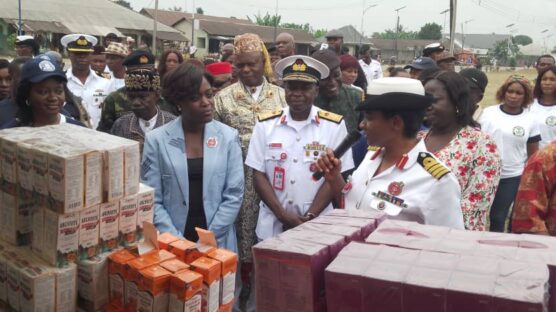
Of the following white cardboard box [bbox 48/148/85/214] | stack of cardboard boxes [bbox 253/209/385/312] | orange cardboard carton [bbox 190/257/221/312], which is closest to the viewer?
stack of cardboard boxes [bbox 253/209/385/312]

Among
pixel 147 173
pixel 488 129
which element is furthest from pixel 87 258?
pixel 488 129

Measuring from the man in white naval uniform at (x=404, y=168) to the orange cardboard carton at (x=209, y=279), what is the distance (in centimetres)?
82

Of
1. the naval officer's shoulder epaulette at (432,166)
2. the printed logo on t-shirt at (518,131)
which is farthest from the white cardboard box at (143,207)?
the printed logo on t-shirt at (518,131)

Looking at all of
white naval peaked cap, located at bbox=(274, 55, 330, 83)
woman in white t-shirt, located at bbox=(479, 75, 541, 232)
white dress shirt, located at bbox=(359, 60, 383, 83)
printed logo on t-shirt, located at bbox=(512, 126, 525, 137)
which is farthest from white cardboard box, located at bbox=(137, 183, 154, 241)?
white dress shirt, located at bbox=(359, 60, 383, 83)

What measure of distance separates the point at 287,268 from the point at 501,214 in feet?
15.0

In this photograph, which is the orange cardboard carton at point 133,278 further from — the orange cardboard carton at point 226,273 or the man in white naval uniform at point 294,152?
the man in white naval uniform at point 294,152

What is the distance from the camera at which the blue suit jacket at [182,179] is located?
3.29 meters

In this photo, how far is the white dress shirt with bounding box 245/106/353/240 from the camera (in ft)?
12.2

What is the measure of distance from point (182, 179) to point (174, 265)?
48.0 inches

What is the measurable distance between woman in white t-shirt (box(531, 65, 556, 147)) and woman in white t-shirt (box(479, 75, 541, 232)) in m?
0.39

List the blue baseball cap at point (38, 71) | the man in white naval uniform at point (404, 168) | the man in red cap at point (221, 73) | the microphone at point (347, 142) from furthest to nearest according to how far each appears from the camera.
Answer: the man in red cap at point (221, 73) < the blue baseball cap at point (38, 71) < the microphone at point (347, 142) < the man in white naval uniform at point (404, 168)

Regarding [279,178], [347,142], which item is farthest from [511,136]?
[347,142]

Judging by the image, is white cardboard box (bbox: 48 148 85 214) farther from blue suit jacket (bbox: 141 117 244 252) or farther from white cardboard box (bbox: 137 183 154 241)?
blue suit jacket (bbox: 141 117 244 252)

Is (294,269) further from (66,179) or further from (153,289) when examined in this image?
(66,179)
